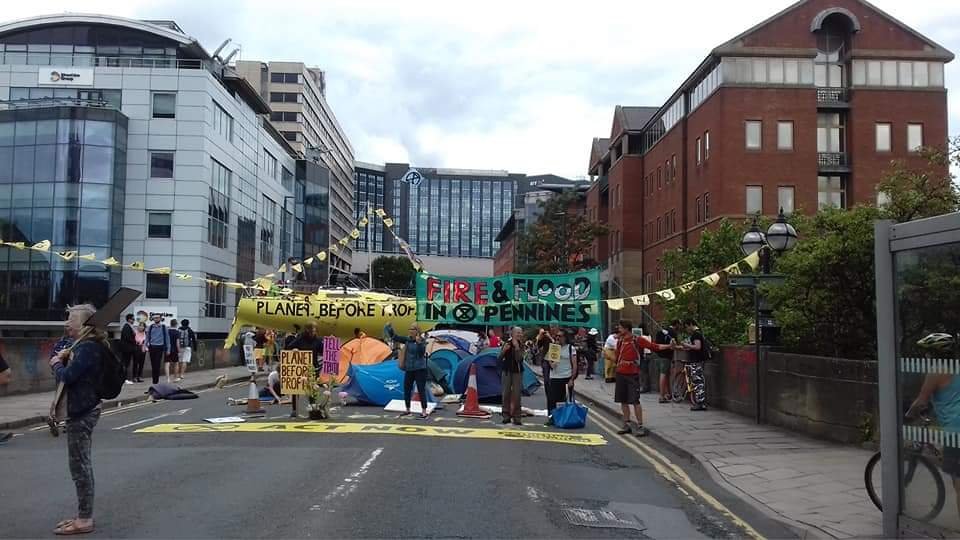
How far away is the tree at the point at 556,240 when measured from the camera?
57812 mm

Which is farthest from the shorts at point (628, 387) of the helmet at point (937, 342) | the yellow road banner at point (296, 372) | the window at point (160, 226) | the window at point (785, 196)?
the window at point (160, 226)

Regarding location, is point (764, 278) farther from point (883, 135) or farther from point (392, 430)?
point (883, 135)

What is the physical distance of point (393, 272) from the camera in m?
108

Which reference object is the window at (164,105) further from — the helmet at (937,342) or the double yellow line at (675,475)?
the helmet at (937,342)

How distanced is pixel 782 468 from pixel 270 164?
193ft

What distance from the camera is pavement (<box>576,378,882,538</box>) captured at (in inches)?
305

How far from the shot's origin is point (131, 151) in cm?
4900

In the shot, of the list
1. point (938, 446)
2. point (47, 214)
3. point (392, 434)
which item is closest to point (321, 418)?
point (392, 434)

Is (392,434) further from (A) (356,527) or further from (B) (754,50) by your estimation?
(B) (754,50)

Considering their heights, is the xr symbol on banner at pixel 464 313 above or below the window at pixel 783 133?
below

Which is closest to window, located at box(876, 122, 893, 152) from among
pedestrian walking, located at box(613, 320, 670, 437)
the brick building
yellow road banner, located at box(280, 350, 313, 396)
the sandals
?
the brick building

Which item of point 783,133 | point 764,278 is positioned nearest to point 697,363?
point 764,278

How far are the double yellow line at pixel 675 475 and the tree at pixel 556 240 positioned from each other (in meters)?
42.5

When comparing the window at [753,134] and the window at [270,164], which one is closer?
the window at [753,134]
